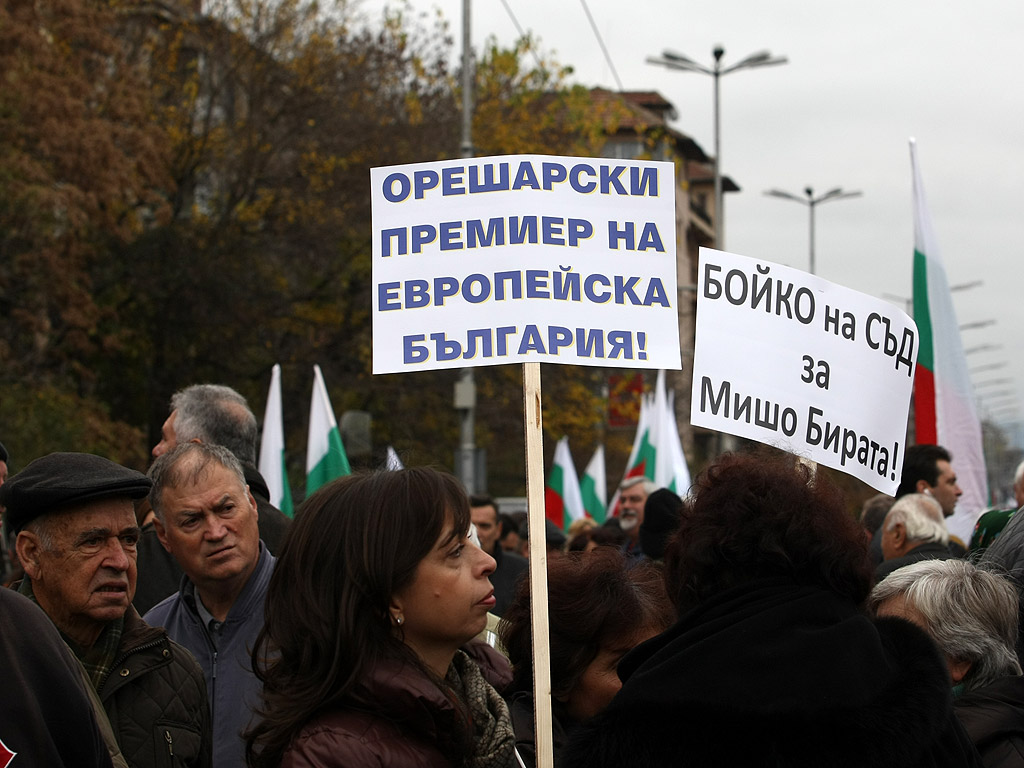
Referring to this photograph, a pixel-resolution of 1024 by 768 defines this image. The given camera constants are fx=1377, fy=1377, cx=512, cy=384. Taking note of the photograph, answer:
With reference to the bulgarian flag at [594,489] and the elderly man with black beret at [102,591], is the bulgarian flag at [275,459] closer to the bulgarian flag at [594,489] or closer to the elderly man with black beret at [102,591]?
the elderly man with black beret at [102,591]

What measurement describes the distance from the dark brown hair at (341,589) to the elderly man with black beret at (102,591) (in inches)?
27.4

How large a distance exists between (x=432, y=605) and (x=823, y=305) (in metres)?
2.13

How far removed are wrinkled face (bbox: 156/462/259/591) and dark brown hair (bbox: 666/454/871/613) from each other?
183 centimetres

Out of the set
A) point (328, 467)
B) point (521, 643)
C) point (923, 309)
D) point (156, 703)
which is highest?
point (923, 309)

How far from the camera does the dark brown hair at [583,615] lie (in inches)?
143

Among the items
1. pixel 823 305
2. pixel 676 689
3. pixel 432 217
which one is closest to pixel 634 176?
pixel 432 217

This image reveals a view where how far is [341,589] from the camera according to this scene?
9.25ft

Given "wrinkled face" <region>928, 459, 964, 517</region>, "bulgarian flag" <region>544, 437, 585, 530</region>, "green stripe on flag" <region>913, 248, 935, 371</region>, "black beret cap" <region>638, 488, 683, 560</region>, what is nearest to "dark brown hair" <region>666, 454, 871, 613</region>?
"black beret cap" <region>638, 488, 683, 560</region>

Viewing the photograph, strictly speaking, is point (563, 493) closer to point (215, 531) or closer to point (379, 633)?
point (215, 531)

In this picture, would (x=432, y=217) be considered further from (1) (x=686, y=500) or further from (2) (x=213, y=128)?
(2) (x=213, y=128)

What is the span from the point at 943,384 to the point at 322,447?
4.94m

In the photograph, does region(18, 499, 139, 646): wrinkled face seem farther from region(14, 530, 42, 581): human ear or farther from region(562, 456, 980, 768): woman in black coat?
region(562, 456, 980, 768): woman in black coat

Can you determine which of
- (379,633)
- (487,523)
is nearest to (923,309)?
(487,523)

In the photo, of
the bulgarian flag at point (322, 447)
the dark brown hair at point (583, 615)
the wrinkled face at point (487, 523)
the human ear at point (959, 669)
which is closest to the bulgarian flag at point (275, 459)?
the bulgarian flag at point (322, 447)
